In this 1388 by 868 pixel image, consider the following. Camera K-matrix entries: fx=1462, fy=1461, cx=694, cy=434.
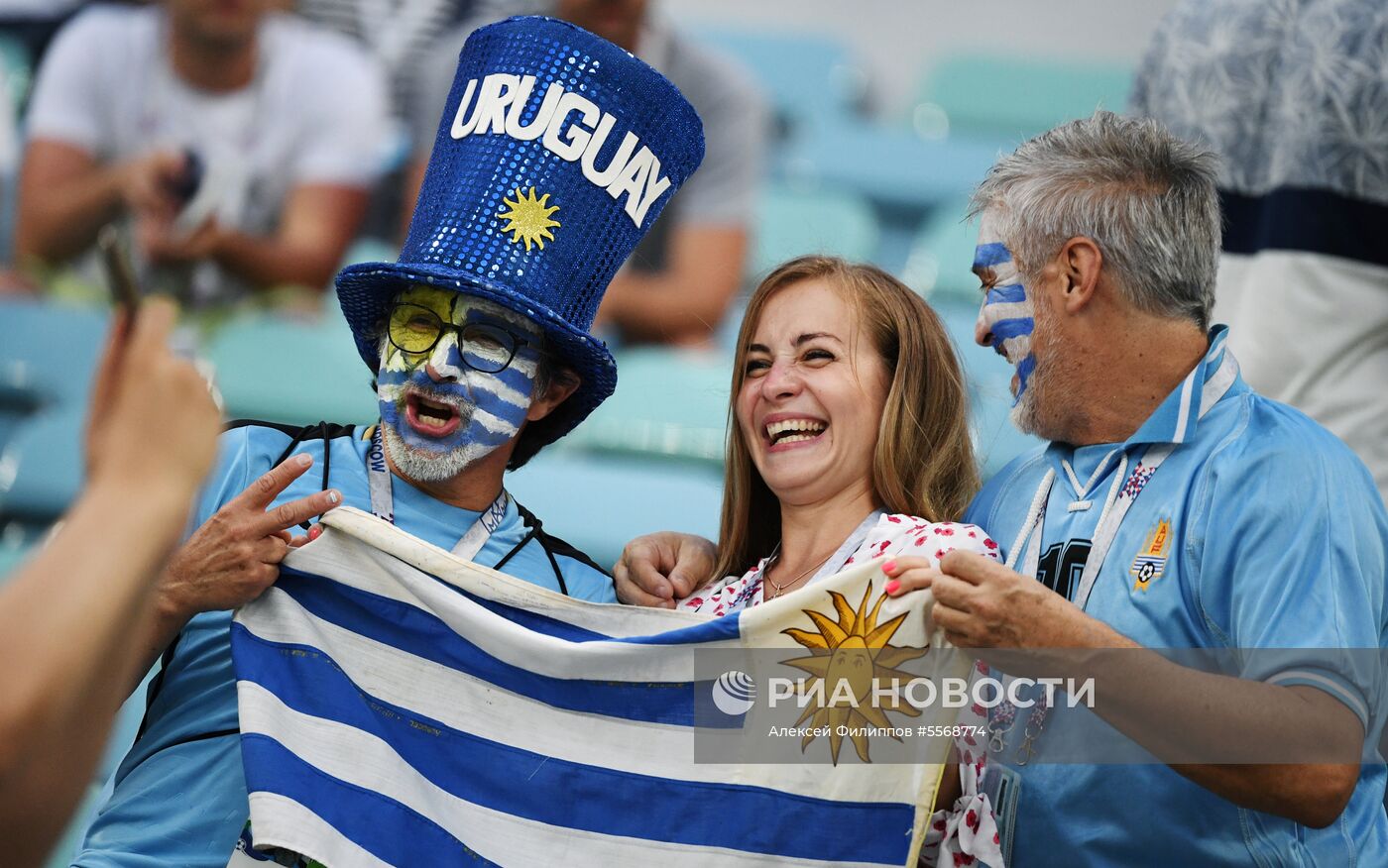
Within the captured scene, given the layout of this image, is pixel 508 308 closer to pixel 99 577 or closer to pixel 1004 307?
pixel 1004 307

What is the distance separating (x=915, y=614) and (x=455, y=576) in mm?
733

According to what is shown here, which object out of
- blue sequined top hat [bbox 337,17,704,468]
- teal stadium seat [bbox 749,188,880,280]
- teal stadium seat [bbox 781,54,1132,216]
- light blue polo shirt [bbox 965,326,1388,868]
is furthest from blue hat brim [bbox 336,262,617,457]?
teal stadium seat [bbox 781,54,1132,216]

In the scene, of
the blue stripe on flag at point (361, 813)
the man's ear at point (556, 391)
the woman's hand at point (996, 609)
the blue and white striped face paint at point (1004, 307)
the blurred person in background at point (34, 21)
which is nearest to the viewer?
the woman's hand at point (996, 609)

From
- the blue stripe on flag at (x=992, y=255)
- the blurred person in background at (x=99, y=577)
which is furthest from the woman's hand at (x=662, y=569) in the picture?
the blurred person in background at (x=99, y=577)

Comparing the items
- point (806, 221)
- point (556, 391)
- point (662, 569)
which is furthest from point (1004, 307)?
point (806, 221)

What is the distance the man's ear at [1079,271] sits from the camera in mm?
2271

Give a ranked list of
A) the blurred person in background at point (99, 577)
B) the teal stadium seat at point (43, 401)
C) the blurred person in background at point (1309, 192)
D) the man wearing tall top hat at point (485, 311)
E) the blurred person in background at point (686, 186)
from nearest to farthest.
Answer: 1. the blurred person in background at point (99, 577)
2. the man wearing tall top hat at point (485, 311)
3. the blurred person in background at point (1309, 192)
4. the teal stadium seat at point (43, 401)
5. the blurred person in background at point (686, 186)

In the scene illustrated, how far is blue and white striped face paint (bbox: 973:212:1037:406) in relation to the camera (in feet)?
7.72

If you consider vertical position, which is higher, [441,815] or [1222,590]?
[1222,590]

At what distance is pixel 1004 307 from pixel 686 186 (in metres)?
3.38

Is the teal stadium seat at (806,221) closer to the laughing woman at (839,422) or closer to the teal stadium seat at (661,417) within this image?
the teal stadium seat at (661,417)

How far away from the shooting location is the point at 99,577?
1.32 m

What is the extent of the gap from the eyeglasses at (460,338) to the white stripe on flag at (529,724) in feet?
1.61

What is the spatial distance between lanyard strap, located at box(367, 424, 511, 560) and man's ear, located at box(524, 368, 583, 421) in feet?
0.55
